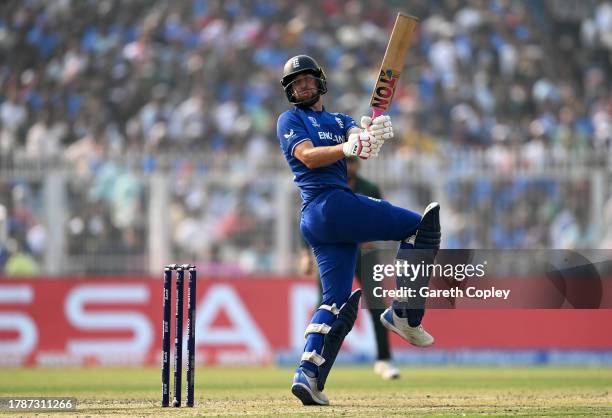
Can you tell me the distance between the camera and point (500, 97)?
1900 centimetres

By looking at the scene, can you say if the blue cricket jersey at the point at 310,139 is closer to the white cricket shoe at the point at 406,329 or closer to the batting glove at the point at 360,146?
the batting glove at the point at 360,146

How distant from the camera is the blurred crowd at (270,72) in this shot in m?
18.5

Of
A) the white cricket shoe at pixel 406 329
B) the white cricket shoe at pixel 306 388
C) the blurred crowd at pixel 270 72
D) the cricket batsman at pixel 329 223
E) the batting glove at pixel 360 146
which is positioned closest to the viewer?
the batting glove at pixel 360 146

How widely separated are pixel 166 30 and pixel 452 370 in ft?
28.6

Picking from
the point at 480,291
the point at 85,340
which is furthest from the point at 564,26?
the point at 480,291

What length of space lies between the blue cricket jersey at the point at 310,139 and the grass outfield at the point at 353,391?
1.41 meters

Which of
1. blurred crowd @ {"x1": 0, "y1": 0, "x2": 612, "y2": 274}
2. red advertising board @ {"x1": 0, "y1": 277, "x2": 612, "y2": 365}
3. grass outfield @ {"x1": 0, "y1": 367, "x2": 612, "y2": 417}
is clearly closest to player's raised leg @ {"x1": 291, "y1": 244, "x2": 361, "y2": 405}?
grass outfield @ {"x1": 0, "y1": 367, "x2": 612, "y2": 417}

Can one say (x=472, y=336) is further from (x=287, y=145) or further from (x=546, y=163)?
(x=287, y=145)

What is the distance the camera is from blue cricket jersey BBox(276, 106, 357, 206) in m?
7.81

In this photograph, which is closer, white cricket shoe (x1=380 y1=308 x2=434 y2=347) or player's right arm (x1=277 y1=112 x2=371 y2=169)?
player's right arm (x1=277 y1=112 x2=371 y2=169)

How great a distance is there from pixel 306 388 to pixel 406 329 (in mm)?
748

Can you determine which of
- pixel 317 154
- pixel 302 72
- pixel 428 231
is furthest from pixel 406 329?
pixel 302 72

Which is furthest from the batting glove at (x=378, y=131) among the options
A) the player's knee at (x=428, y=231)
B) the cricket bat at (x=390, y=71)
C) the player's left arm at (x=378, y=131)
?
the player's knee at (x=428, y=231)

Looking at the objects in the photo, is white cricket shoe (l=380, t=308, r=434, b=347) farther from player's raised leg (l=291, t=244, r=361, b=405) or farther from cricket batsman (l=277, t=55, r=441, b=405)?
player's raised leg (l=291, t=244, r=361, b=405)
